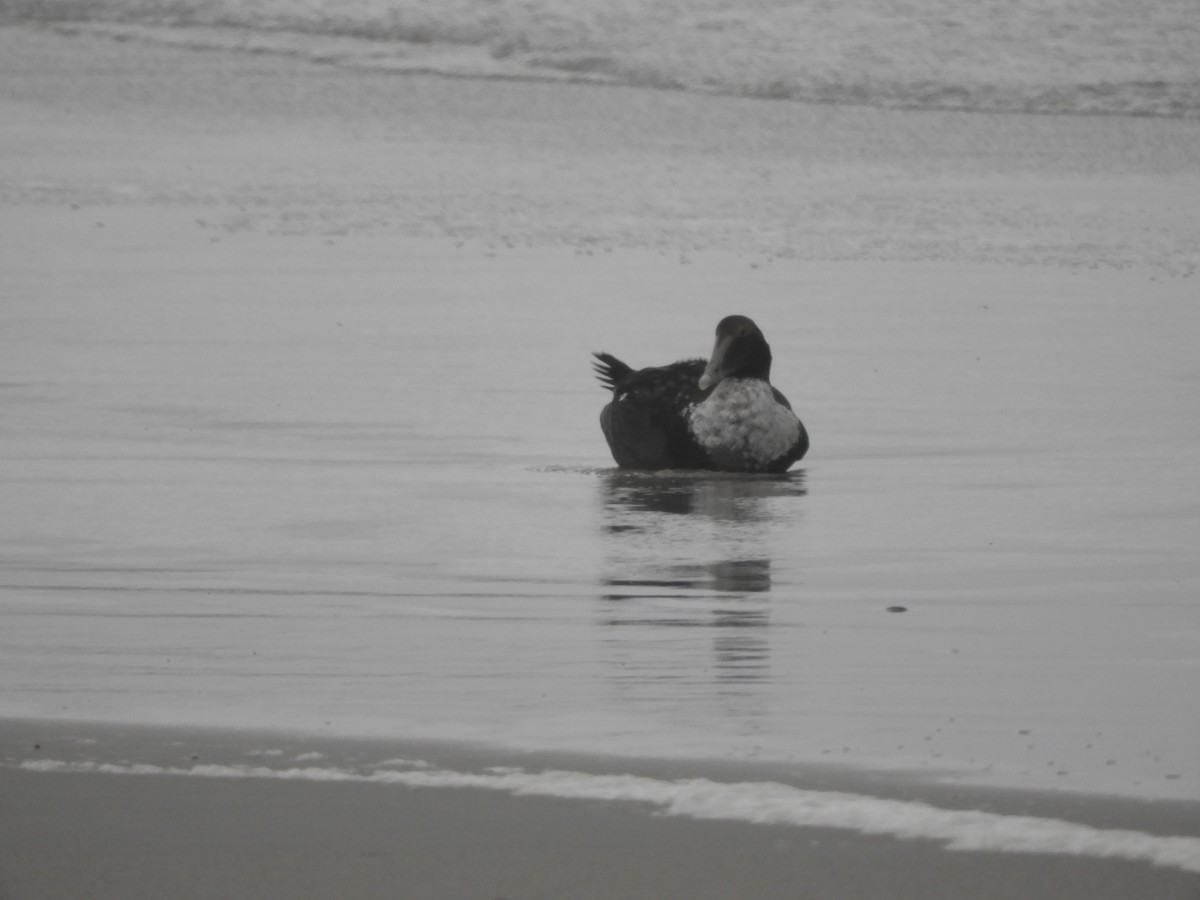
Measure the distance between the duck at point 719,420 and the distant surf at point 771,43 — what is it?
10.8 meters

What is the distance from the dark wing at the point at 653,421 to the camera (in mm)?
7082

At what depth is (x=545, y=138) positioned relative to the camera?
16031 mm

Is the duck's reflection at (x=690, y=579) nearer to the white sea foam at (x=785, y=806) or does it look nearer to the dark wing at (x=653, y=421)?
the dark wing at (x=653, y=421)

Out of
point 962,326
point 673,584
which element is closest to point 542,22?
point 962,326

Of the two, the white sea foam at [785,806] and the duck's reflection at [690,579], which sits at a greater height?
the duck's reflection at [690,579]

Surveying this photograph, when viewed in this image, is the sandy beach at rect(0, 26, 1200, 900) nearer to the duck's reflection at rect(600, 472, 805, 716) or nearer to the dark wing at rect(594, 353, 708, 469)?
the duck's reflection at rect(600, 472, 805, 716)

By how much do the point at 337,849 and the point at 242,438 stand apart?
14.7ft

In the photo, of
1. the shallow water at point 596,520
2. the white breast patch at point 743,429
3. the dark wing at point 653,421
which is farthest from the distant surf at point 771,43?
the white breast patch at point 743,429

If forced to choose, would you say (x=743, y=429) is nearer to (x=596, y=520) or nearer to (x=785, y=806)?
(x=596, y=520)

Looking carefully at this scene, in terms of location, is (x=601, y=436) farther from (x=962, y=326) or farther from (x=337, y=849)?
(x=337, y=849)

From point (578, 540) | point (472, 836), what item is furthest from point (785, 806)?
point (578, 540)

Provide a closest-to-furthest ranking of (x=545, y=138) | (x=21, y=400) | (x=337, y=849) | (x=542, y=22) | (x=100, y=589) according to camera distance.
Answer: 1. (x=337, y=849)
2. (x=100, y=589)
3. (x=21, y=400)
4. (x=545, y=138)
5. (x=542, y=22)

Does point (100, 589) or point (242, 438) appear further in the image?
point (242, 438)

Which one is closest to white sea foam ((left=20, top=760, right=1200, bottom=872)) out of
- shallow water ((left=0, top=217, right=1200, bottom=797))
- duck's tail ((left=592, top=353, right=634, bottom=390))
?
shallow water ((left=0, top=217, right=1200, bottom=797))
